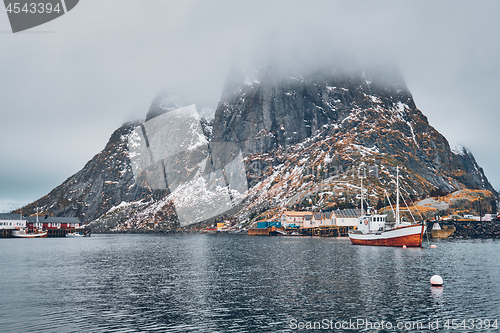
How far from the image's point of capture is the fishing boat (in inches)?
4296

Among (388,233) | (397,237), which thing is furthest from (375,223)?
(397,237)

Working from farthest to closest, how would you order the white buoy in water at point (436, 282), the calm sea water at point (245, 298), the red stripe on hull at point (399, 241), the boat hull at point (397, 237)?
the red stripe on hull at point (399, 241) < the boat hull at point (397, 237) < the white buoy in water at point (436, 282) < the calm sea water at point (245, 298)

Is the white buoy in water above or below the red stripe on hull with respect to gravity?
above

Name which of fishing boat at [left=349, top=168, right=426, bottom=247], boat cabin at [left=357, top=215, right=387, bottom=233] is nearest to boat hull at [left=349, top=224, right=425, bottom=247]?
fishing boat at [left=349, top=168, right=426, bottom=247]

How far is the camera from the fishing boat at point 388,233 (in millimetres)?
109125

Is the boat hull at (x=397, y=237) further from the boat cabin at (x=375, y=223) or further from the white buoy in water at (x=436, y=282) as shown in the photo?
the white buoy in water at (x=436, y=282)

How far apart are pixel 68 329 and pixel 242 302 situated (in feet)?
54.6

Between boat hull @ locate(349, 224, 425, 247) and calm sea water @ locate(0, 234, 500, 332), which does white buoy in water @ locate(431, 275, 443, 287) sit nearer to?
calm sea water @ locate(0, 234, 500, 332)

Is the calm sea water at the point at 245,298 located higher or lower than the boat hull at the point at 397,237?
higher

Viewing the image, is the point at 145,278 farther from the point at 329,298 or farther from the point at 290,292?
the point at 329,298

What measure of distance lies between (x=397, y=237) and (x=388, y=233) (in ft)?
10.0

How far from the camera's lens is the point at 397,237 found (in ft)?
375

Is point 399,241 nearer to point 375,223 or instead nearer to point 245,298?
point 375,223

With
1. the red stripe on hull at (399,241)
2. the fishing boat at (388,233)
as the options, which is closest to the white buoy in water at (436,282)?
the fishing boat at (388,233)
